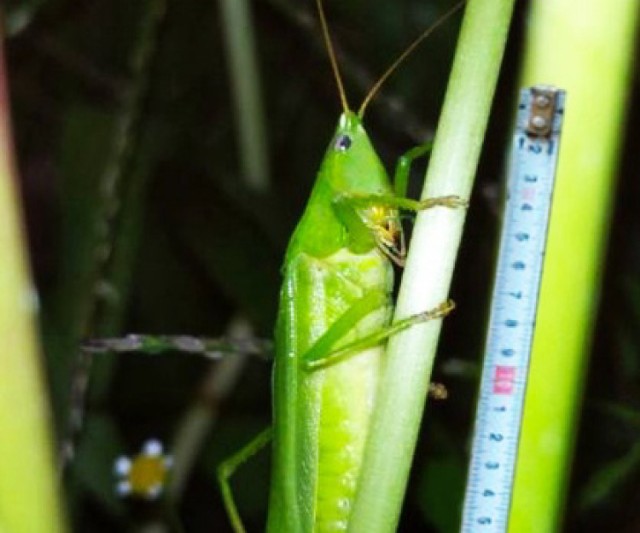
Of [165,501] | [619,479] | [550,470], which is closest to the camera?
[550,470]

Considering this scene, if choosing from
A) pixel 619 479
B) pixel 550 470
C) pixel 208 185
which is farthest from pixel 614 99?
pixel 208 185

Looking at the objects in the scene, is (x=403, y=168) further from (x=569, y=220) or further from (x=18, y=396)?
(x=18, y=396)

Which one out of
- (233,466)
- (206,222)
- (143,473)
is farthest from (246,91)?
(233,466)

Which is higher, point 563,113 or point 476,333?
A: point 476,333

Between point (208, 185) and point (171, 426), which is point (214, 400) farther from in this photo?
point (208, 185)

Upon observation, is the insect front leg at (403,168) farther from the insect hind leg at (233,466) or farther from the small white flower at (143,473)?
the small white flower at (143,473)

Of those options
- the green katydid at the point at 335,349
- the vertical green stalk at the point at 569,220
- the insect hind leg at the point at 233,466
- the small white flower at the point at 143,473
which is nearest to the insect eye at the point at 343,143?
the green katydid at the point at 335,349

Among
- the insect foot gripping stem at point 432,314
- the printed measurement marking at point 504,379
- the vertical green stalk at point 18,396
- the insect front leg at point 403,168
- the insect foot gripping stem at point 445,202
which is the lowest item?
the vertical green stalk at point 18,396
